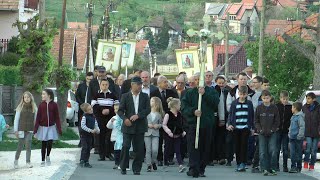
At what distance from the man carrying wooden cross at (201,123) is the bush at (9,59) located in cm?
2489

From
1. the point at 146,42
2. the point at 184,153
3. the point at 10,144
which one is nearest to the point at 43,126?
the point at 184,153

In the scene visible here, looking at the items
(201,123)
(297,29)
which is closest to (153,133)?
(201,123)

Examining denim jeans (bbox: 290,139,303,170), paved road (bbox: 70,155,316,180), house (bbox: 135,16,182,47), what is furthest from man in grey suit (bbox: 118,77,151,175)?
house (bbox: 135,16,182,47)

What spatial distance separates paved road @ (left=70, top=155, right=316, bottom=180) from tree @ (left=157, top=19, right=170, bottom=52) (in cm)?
8824

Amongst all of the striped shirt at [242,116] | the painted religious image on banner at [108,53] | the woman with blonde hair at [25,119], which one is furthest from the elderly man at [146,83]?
the painted religious image on banner at [108,53]

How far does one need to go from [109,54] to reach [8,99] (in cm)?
597

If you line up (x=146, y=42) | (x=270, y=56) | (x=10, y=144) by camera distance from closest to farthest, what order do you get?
(x=10, y=144), (x=270, y=56), (x=146, y=42)

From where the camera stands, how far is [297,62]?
62.5 meters

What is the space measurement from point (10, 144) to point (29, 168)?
744cm

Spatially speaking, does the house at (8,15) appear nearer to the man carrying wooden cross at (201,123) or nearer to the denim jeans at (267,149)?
the denim jeans at (267,149)

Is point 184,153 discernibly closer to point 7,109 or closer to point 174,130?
point 174,130

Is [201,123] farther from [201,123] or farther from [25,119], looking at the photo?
[25,119]

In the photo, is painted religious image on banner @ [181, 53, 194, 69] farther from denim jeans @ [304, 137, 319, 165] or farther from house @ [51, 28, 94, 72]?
house @ [51, 28, 94, 72]

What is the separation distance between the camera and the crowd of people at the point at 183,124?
2070 centimetres
